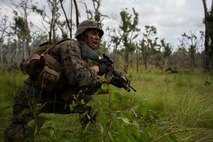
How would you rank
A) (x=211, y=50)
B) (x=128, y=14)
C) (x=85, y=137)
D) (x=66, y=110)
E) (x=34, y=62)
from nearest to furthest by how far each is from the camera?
(x=85, y=137), (x=34, y=62), (x=66, y=110), (x=211, y=50), (x=128, y=14)

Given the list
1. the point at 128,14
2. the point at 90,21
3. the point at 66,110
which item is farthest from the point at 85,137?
the point at 128,14

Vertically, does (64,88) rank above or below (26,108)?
above

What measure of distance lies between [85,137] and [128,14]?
1180 inches

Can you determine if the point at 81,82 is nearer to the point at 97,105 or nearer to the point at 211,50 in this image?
the point at 97,105

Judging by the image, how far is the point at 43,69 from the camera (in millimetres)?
2367

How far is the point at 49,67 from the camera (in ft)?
7.94

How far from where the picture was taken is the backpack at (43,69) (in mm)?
2357

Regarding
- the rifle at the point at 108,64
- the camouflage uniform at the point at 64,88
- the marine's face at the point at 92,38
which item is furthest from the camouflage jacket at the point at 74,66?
the marine's face at the point at 92,38

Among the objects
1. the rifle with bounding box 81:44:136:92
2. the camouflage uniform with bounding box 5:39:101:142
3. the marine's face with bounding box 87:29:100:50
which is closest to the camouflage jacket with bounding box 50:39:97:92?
the camouflage uniform with bounding box 5:39:101:142

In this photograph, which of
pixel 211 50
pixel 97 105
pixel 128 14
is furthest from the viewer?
pixel 128 14

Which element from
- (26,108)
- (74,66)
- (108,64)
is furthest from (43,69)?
(108,64)

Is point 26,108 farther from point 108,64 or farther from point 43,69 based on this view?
point 108,64

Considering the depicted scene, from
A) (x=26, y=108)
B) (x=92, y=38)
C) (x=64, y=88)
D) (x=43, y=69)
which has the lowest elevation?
(x=26, y=108)

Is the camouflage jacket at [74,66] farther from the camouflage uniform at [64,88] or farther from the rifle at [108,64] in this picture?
the rifle at [108,64]
